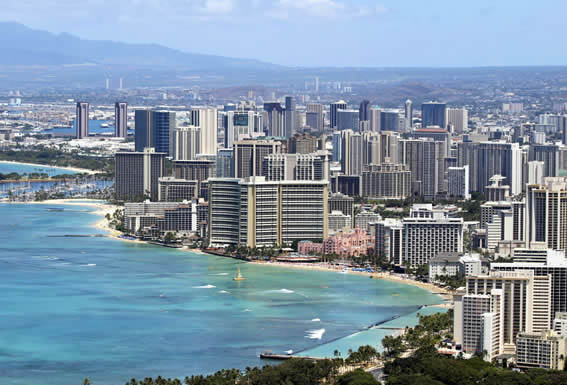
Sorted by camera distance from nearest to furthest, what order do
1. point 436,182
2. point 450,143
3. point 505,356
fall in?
point 505,356
point 436,182
point 450,143

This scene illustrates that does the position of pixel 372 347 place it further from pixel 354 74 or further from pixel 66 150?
pixel 354 74

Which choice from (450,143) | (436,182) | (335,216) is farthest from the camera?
(450,143)

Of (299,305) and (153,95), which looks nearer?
(299,305)

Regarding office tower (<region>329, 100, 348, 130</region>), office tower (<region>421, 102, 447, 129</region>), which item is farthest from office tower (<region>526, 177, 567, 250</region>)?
office tower (<region>329, 100, 348, 130</region>)

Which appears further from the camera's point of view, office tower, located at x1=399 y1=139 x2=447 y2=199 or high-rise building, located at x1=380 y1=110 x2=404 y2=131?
high-rise building, located at x1=380 y1=110 x2=404 y2=131

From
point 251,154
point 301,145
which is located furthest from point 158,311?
point 301,145

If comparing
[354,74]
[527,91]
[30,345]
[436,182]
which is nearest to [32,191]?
[436,182]

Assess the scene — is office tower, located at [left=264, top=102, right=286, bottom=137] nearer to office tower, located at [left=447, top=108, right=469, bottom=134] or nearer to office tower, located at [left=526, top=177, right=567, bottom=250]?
office tower, located at [left=447, top=108, right=469, bottom=134]

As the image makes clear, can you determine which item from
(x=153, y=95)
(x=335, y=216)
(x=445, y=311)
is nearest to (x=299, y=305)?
(x=445, y=311)
